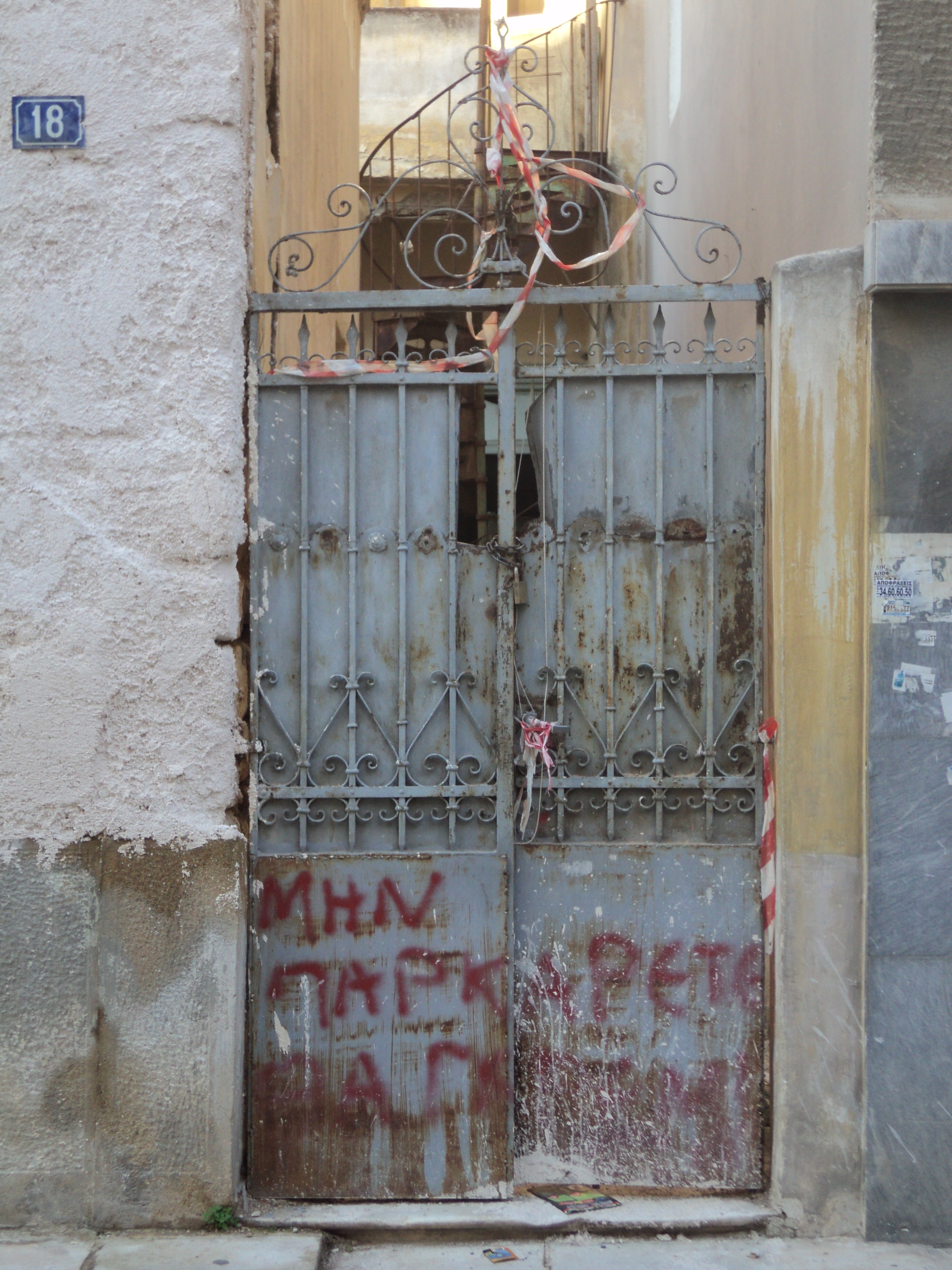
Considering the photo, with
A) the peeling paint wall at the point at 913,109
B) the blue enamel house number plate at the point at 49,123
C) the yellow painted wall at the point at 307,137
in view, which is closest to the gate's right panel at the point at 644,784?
the peeling paint wall at the point at 913,109

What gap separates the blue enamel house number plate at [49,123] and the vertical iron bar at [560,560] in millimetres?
1646

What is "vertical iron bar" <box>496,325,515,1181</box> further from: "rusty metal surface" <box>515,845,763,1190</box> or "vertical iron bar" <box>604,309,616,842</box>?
"vertical iron bar" <box>604,309,616,842</box>

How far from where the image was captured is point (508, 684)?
3.67 metres

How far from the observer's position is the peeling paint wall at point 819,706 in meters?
3.49

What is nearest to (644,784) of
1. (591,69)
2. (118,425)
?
(118,425)

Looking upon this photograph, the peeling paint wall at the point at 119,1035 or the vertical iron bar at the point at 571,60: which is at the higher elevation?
the vertical iron bar at the point at 571,60

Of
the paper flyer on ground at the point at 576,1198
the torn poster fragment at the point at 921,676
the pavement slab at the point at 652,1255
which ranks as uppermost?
the torn poster fragment at the point at 921,676

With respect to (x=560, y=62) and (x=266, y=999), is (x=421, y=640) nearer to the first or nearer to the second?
(x=266, y=999)

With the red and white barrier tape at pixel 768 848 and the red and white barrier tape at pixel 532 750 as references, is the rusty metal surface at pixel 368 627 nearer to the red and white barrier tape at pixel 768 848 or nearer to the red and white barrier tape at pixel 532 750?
the red and white barrier tape at pixel 532 750

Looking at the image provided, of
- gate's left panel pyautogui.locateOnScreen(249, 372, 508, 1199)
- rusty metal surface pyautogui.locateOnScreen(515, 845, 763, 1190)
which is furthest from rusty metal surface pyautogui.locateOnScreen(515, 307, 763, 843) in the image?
gate's left panel pyautogui.locateOnScreen(249, 372, 508, 1199)

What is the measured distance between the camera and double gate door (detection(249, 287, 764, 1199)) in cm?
364

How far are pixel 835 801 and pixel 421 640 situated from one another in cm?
143

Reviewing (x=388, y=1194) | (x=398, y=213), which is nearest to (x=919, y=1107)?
(x=388, y=1194)

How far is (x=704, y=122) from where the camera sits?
22.2ft
